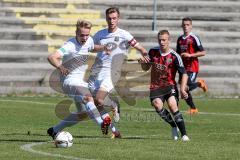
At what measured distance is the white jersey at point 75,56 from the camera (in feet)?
41.5

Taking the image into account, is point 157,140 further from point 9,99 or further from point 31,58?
point 31,58

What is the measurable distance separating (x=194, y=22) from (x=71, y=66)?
16.8 m

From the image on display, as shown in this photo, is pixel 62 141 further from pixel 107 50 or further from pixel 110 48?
pixel 110 48

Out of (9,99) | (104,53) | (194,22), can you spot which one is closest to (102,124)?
(104,53)

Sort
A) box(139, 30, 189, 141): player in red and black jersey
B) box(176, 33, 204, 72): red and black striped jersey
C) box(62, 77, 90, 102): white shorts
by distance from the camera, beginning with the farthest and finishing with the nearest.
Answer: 1. box(176, 33, 204, 72): red and black striped jersey
2. box(139, 30, 189, 141): player in red and black jersey
3. box(62, 77, 90, 102): white shorts

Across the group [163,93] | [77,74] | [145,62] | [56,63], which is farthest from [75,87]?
[163,93]

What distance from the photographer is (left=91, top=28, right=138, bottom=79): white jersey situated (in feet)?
46.8

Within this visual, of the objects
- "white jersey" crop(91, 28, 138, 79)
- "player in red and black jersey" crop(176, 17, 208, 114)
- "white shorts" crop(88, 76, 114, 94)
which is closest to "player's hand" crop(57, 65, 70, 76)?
"white shorts" crop(88, 76, 114, 94)

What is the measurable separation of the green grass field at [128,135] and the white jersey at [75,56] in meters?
1.01

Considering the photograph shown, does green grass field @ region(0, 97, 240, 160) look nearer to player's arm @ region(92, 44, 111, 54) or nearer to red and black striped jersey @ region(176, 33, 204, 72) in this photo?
player's arm @ region(92, 44, 111, 54)

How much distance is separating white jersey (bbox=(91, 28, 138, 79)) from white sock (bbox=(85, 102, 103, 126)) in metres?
1.60

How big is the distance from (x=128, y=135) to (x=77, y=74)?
186 centimetres

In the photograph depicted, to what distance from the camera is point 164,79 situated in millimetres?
13492

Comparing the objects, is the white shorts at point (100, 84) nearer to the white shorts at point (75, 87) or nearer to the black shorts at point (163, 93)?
the black shorts at point (163, 93)
